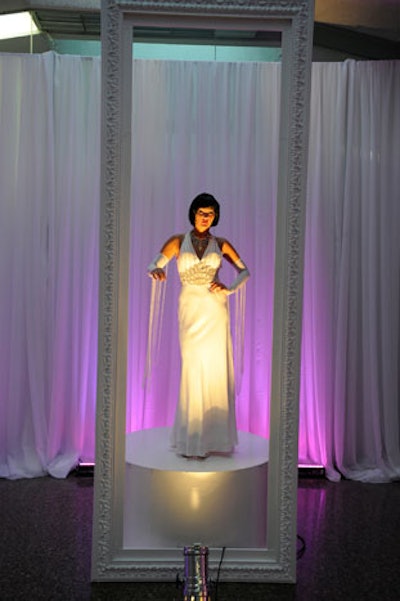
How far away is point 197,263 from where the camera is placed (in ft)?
10.2

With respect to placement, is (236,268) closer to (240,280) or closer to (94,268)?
(240,280)

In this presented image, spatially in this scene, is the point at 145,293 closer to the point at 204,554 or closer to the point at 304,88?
the point at 304,88

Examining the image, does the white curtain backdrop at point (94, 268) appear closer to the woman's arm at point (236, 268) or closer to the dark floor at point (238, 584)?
the dark floor at point (238, 584)

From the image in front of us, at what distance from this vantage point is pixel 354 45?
173 inches

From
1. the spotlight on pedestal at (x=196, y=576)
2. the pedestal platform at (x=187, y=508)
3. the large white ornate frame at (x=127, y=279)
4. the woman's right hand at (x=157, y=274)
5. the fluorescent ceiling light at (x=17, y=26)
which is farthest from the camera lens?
the fluorescent ceiling light at (x=17, y=26)

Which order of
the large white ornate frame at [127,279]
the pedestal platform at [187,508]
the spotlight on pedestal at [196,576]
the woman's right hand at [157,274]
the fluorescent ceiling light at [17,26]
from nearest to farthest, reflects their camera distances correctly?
the spotlight on pedestal at [196,576], the large white ornate frame at [127,279], the pedestal platform at [187,508], the woman's right hand at [157,274], the fluorescent ceiling light at [17,26]

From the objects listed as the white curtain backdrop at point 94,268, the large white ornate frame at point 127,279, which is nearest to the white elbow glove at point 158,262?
the large white ornate frame at point 127,279

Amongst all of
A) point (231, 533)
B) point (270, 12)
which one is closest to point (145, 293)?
point (231, 533)

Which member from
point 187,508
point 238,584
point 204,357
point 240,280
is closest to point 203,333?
point 204,357

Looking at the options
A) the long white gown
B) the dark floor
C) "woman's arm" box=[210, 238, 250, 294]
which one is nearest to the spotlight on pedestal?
the dark floor

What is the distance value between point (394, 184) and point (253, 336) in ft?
5.97

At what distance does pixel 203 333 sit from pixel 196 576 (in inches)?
54.5

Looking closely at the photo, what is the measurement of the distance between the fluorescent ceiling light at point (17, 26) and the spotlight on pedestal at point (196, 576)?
3.59m

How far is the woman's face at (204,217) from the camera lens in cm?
312
